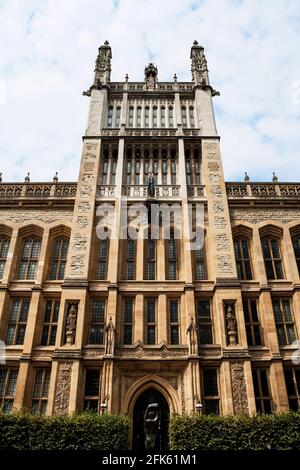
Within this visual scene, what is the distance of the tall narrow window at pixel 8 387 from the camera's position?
1662 cm

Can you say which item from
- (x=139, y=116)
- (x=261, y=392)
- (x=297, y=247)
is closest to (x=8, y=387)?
(x=261, y=392)

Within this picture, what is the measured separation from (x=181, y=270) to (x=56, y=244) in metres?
7.17

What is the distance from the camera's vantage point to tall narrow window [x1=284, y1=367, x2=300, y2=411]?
1672 cm

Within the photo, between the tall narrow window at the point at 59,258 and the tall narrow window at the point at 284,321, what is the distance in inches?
443

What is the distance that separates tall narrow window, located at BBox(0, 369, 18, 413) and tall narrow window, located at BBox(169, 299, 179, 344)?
753 cm

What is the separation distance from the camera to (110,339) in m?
17.0

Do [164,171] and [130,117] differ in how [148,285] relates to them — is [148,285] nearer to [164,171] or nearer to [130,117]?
[164,171]

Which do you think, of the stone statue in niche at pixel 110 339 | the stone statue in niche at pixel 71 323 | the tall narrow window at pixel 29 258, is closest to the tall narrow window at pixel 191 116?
the tall narrow window at pixel 29 258

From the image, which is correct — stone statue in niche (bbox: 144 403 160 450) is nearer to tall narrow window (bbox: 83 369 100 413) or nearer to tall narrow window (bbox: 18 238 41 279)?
tall narrow window (bbox: 83 369 100 413)

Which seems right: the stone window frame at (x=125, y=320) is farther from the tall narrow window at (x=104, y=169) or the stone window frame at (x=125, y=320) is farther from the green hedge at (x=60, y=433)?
the tall narrow window at (x=104, y=169)

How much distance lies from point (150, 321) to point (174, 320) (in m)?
1.18
